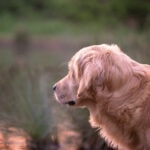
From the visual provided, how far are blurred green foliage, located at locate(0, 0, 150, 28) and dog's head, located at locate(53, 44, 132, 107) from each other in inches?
1328

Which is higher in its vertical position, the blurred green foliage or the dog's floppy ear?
the dog's floppy ear

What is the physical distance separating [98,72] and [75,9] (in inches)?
1606

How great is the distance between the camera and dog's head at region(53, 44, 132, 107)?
713 centimetres

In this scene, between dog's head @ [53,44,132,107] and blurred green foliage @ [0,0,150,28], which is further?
blurred green foliage @ [0,0,150,28]

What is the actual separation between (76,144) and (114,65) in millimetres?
2676

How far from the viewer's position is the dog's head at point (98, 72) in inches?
281

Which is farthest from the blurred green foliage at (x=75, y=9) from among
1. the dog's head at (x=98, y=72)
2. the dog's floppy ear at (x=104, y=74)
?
the dog's floppy ear at (x=104, y=74)

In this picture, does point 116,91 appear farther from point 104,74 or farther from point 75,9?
point 75,9

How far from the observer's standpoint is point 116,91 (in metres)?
7.18

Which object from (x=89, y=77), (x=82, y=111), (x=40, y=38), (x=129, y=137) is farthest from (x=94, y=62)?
(x=40, y=38)

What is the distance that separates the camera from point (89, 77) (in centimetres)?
710

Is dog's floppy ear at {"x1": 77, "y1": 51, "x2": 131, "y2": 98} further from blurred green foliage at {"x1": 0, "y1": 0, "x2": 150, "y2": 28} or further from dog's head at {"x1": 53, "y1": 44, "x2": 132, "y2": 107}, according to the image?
blurred green foliage at {"x1": 0, "y1": 0, "x2": 150, "y2": 28}

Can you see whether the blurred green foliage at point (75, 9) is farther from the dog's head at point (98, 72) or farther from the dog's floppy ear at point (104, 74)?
the dog's floppy ear at point (104, 74)

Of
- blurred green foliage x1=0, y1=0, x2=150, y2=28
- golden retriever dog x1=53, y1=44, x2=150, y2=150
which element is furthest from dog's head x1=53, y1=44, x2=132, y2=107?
blurred green foliage x1=0, y1=0, x2=150, y2=28
